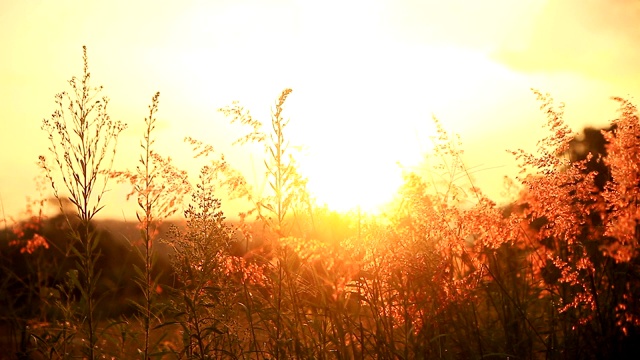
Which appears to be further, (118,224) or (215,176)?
(118,224)

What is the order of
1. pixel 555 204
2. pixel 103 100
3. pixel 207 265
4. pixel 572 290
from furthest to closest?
pixel 572 290, pixel 103 100, pixel 555 204, pixel 207 265

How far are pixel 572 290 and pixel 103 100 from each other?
3.56 m

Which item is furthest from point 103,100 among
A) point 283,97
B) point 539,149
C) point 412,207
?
point 539,149

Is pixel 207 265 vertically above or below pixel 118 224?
below

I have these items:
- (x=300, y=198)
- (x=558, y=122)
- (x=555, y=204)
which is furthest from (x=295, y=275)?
(x=558, y=122)

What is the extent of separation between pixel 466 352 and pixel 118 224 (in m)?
3.02

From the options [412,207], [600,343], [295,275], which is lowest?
[600,343]

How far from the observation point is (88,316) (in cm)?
425

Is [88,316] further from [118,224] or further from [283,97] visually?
[283,97]

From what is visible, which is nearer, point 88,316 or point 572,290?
point 88,316

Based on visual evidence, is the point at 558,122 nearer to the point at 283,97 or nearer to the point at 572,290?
the point at 572,290

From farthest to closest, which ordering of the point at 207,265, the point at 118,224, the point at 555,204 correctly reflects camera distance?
the point at 118,224 < the point at 555,204 < the point at 207,265

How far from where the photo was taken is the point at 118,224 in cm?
559

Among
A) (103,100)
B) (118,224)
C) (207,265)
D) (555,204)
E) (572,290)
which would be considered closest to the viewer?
(207,265)
